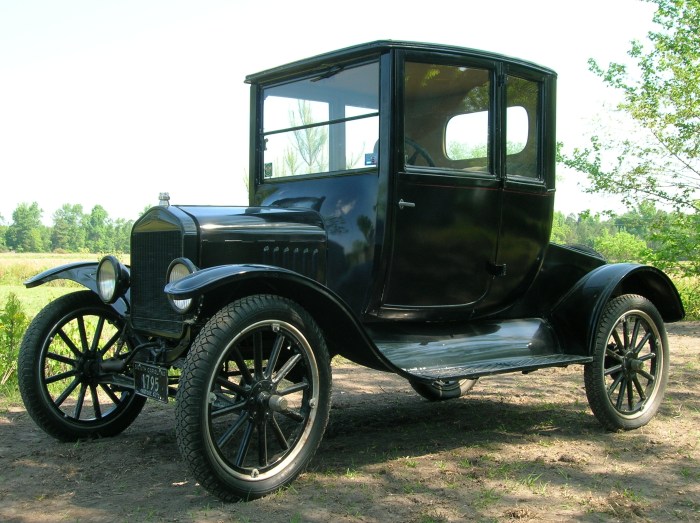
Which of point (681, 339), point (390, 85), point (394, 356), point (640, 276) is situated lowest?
point (681, 339)

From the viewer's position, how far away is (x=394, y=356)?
13.7ft

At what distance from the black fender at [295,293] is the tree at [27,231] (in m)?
60.6

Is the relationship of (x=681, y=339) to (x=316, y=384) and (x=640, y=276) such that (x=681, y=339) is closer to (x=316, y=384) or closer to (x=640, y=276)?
(x=640, y=276)

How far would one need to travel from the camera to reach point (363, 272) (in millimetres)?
4340

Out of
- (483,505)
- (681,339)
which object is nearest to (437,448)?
(483,505)

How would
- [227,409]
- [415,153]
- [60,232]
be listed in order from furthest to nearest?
[60,232]
[415,153]
[227,409]

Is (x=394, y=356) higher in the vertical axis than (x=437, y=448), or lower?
higher

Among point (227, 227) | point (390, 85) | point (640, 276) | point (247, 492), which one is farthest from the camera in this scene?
point (640, 276)

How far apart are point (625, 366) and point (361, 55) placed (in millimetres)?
2679

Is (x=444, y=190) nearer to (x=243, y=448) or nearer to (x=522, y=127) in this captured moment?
(x=522, y=127)

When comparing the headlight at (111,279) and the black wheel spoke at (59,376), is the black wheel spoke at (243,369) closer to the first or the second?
the headlight at (111,279)

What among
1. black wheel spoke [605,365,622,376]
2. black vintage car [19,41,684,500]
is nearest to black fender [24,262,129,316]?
black vintage car [19,41,684,500]

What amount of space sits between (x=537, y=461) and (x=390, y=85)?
223 cm

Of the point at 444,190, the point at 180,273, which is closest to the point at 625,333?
the point at 444,190
